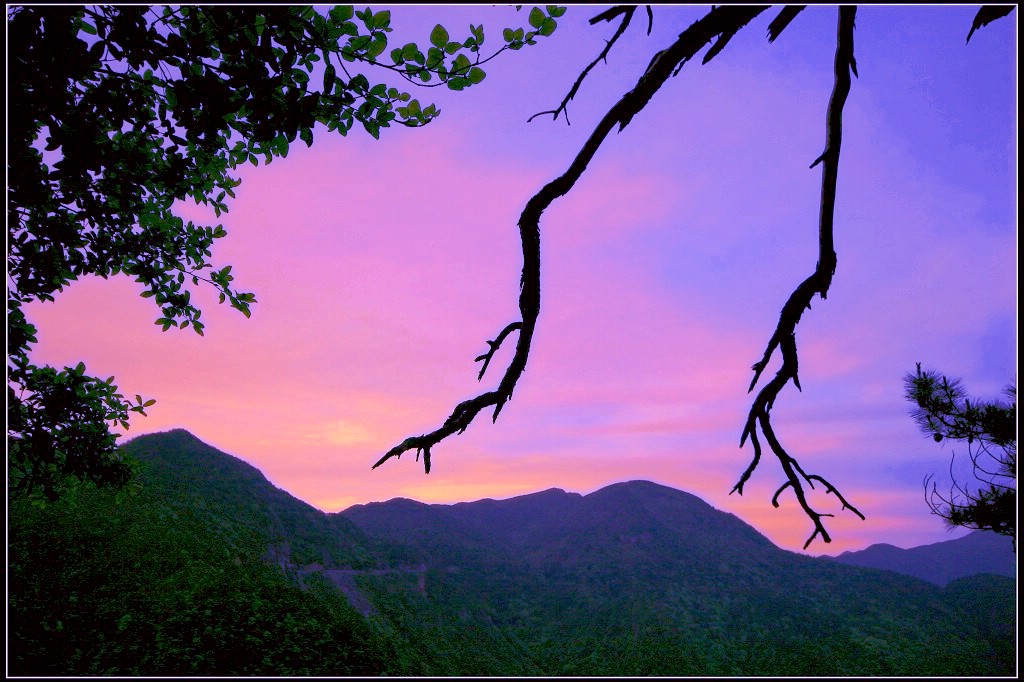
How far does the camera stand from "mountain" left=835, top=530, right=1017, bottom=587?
236 ft

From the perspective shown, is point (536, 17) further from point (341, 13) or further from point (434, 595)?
point (434, 595)

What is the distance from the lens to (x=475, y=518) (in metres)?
60.7

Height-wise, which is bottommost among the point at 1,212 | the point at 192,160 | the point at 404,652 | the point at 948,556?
the point at 948,556

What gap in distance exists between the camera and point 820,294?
315cm

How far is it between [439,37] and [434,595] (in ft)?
95.8

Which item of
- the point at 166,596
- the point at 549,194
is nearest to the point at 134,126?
the point at 549,194

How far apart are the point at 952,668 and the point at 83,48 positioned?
39.1 m

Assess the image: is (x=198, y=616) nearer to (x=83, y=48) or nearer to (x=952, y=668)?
(x=83, y=48)

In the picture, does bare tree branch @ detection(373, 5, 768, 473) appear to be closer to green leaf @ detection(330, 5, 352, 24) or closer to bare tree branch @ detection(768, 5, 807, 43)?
bare tree branch @ detection(768, 5, 807, 43)

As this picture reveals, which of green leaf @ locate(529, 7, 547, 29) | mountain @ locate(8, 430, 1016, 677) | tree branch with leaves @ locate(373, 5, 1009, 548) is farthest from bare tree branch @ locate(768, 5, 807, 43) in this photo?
mountain @ locate(8, 430, 1016, 677)

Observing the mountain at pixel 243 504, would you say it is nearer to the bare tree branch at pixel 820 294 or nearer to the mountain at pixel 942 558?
the bare tree branch at pixel 820 294

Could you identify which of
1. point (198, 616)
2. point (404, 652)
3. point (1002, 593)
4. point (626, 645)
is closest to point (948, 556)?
point (1002, 593)

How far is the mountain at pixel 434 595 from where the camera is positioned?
13.5 m

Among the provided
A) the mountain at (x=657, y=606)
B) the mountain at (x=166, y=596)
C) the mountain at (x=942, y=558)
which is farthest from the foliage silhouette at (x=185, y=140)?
the mountain at (x=942, y=558)
